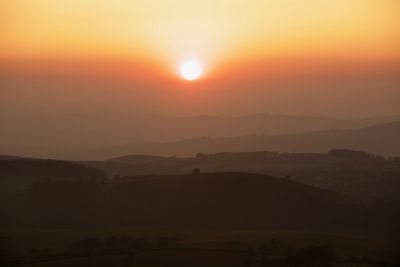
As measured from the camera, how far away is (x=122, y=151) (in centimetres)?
11919

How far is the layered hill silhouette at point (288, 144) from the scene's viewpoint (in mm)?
108188

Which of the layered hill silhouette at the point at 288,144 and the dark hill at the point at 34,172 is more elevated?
the layered hill silhouette at the point at 288,144

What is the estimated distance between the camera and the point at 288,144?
381 feet

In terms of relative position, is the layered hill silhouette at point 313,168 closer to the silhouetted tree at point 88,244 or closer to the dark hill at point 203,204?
the dark hill at point 203,204

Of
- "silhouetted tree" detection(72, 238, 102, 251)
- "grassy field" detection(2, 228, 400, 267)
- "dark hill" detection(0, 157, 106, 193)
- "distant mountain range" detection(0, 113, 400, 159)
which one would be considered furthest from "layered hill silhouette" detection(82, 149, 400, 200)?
"distant mountain range" detection(0, 113, 400, 159)

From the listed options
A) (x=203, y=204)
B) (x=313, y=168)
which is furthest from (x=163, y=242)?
(x=313, y=168)

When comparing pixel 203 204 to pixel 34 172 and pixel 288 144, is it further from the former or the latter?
pixel 288 144

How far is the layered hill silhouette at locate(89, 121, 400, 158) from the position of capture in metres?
108

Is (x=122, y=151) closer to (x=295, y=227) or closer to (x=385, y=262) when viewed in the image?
(x=295, y=227)

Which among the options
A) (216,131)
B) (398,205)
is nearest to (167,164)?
(398,205)

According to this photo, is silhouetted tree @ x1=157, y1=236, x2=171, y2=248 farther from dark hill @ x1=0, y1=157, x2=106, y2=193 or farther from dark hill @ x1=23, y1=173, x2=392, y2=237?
dark hill @ x1=0, y1=157, x2=106, y2=193

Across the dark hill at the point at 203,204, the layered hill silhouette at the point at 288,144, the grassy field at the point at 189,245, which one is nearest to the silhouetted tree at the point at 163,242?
the grassy field at the point at 189,245

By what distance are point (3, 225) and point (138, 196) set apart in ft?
26.0

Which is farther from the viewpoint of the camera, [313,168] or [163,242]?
[313,168]
